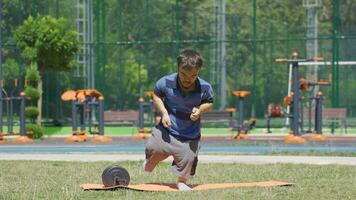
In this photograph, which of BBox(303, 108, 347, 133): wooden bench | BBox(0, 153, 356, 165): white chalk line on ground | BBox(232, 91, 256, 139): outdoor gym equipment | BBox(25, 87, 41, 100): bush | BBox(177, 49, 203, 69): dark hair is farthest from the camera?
BBox(303, 108, 347, 133): wooden bench

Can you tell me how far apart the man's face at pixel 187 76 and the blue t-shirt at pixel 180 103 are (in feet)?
0.28

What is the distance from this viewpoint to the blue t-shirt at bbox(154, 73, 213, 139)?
29.1 ft

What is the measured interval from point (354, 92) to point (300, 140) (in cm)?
784

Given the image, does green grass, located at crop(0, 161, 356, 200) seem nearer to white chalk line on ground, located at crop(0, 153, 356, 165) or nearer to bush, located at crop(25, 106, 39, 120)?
white chalk line on ground, located at crop(0, 153, 356, 165)

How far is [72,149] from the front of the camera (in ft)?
60.7

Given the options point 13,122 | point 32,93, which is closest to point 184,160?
point 32,93

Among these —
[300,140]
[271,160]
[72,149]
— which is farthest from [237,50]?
[271,160]

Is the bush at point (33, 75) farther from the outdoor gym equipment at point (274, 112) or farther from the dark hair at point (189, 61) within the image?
the dark hair at point (189, 61)

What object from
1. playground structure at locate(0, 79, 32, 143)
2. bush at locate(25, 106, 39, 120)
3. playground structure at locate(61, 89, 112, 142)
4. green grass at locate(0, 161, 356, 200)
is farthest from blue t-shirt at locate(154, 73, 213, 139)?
bush at locate(25, 106, 39, 120)

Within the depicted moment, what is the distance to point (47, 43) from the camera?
2398cm

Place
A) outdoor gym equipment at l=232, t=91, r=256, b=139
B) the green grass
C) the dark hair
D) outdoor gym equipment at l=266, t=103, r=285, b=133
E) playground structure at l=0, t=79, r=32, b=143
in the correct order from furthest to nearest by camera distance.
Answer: outdoor gym equipment at l=266, t=103, r=285, b=133 → outdoor gym equipment at l=232, t=91, r=256, b=139 → playground structure at l=0, t=79, r=32, b=143 → the dark hair → the green grass

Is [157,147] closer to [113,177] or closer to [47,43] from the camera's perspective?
[113,177]

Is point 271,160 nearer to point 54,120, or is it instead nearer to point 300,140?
point 300,140

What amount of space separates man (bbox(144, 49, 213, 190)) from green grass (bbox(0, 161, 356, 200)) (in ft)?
1.84
